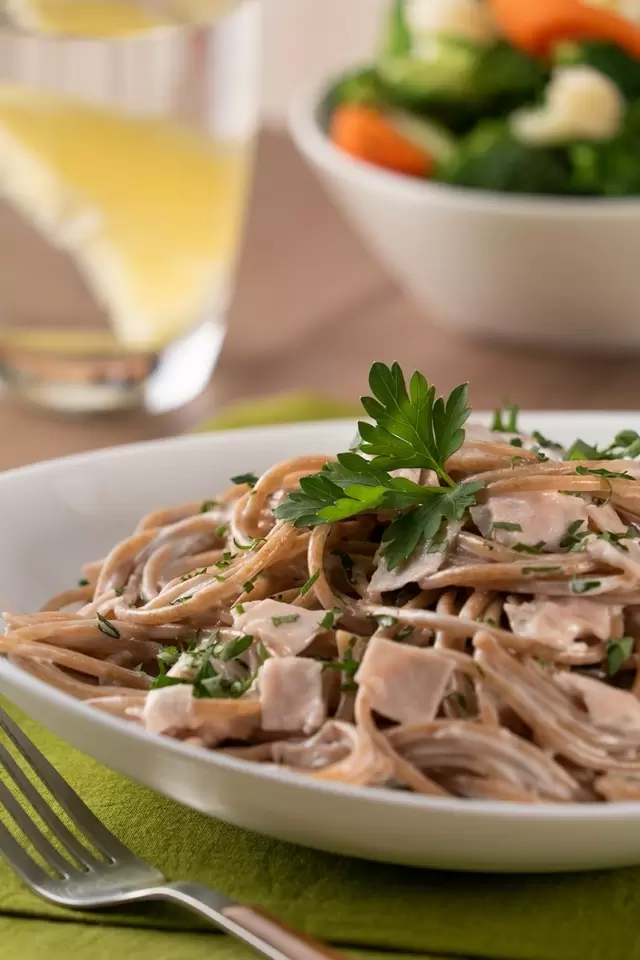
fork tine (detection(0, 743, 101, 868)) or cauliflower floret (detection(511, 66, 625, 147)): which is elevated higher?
cauliflower floret (detection(511, 66, 625, 147))

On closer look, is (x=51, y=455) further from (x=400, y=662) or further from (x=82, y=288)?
(x=400, y=662)

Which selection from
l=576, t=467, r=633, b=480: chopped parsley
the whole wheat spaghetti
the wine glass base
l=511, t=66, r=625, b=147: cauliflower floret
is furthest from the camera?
l=511, t=66, r=625, b=147: cauliflower floret

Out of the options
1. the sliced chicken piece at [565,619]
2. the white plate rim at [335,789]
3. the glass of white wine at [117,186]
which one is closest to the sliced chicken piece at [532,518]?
the sliced chicken piece at [565,619]

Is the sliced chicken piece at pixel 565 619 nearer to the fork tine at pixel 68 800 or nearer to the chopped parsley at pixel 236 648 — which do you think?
the chopped parsley at pixel 236 648

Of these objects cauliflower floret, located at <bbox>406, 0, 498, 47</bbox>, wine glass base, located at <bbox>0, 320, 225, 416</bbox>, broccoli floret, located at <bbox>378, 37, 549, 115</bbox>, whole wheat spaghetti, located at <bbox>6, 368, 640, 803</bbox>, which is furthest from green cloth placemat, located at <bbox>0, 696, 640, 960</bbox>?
cauliflower floret, located at <bbox>406, 0, 498, 47</bbox>

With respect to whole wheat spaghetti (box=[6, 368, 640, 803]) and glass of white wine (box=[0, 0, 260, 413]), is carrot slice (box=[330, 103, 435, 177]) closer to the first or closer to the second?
glass of white wine (box=[0, 0, 260, 413])

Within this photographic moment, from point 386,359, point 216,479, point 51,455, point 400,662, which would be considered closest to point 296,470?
point 216,479
